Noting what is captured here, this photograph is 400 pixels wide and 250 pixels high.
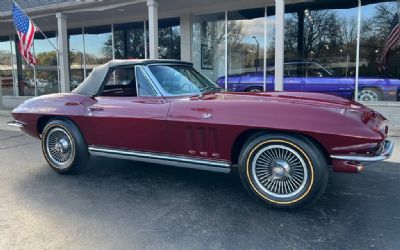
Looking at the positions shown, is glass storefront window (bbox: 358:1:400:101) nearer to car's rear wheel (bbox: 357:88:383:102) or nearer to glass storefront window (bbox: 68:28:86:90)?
car's rear wheel (bbox: 357:88:383:102)

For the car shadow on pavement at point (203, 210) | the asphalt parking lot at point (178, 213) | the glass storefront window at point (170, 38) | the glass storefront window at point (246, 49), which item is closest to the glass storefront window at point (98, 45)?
the glass storefront window at point (170, 38)

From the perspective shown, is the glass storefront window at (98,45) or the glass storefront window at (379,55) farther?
the glass storefront window at (98,45)

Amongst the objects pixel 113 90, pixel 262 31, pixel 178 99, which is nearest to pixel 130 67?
pixel 113 90

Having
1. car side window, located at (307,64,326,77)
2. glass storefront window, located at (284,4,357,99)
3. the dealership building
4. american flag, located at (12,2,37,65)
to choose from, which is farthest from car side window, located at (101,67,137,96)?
car side window, located at (307,64,326,77)

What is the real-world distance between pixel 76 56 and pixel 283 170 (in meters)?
14.7

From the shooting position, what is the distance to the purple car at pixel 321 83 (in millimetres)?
10422

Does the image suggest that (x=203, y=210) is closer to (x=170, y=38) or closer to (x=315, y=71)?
(x=315, y=71)

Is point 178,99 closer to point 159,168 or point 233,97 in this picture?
point 233,97

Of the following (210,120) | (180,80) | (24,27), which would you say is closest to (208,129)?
(210,120)

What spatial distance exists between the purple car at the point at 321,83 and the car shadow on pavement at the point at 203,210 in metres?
6.05

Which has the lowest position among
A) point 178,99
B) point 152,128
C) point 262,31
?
point 152,128

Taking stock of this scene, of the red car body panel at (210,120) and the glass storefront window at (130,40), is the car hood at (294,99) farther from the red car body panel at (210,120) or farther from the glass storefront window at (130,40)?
the glass storefront window at (130,40)

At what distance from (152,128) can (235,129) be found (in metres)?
1.06

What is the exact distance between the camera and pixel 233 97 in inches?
158
